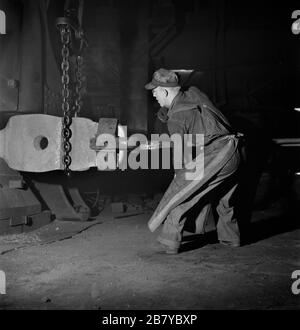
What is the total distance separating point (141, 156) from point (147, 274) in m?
1.69

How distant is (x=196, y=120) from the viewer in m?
3.27

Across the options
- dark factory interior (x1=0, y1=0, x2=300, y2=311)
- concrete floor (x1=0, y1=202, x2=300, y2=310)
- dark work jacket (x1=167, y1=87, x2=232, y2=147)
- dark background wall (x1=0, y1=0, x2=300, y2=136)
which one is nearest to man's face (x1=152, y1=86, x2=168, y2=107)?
dark factory interior (x1=0, y1=0, x2=300, y2=311)

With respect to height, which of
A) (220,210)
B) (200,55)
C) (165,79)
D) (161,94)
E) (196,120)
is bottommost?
(220,210)

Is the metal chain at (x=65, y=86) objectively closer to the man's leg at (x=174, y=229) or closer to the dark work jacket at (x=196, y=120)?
the dark work jacket at (x=196, y=120)

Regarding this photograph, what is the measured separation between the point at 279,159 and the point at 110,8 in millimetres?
4230

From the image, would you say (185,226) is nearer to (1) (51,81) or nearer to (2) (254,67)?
(1) (51,81)

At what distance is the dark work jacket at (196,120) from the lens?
3.24 metres

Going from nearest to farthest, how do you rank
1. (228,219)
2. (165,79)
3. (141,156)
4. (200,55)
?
(165,79) → (228,219) → (141,156) → (200,55)

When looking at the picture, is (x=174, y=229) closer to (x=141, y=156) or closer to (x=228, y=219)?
(x=228, y=219)

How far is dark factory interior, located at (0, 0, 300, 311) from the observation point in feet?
8.67

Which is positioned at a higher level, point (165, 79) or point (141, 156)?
point (165, 79)

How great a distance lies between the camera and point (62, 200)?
16.2 ft

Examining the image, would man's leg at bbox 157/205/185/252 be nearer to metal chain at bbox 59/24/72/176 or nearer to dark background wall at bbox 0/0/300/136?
metal chain at bbox 59/24/72/176

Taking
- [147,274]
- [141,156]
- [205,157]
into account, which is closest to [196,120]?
[205,157]
